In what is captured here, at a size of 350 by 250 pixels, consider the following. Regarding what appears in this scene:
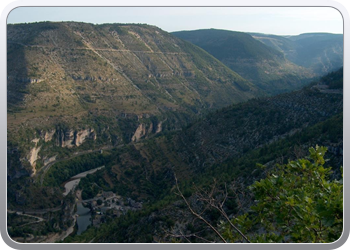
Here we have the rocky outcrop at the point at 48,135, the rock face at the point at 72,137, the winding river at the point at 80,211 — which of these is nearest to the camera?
the winding river at the point at 80,211

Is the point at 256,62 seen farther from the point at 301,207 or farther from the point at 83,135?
the point at 301,207

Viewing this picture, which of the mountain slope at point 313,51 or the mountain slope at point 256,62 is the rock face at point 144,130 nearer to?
the mountain slope at point 256,62

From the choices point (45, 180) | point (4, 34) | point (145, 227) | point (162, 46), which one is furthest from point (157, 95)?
point (4, 34)

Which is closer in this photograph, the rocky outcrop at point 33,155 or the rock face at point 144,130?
the rocky outcrop at point 33,155

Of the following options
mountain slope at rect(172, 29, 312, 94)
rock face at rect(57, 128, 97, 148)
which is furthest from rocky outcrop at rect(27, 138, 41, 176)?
mountain slope at rect(172, 29, 312, 94)

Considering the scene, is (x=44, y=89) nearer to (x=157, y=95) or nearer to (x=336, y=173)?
(x=157, y=95)

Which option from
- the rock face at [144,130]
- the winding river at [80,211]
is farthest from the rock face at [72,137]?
the rock face at [144,130]

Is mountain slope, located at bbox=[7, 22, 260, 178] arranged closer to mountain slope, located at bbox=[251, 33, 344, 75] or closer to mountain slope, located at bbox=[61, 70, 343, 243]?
mountain slope, located at bbox=[61, 70, 343, 243]
